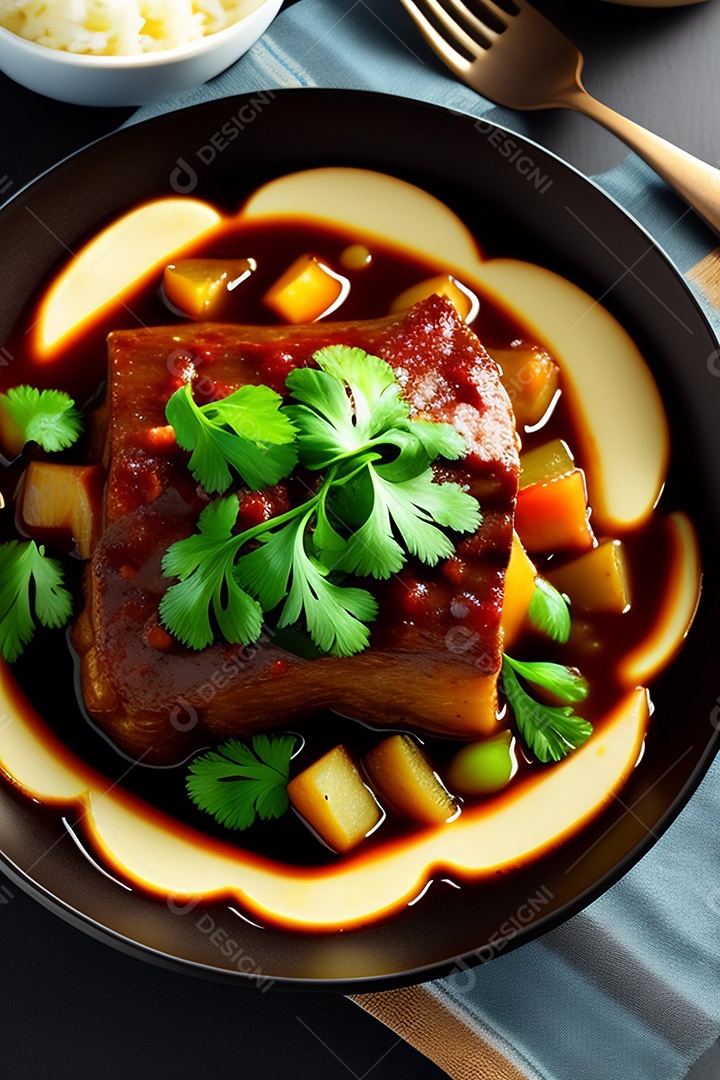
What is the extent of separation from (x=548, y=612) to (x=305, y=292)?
4.59 ft

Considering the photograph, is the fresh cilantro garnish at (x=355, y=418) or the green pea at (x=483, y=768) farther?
the green pea at (x=483, y=768)

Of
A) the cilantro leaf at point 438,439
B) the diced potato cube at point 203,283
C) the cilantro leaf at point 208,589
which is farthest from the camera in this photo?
the diced potato cube at point 203,283

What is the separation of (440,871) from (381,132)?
2.51 m

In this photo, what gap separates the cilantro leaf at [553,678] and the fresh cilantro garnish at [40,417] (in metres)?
1.63

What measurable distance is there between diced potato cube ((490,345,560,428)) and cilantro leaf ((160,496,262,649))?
1225mm

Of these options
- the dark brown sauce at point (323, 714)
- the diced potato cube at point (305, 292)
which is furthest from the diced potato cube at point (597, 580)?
the diced potato cube at point (305, 292)

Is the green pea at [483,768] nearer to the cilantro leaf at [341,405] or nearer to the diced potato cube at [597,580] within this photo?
the diced potato cube at [597,580]

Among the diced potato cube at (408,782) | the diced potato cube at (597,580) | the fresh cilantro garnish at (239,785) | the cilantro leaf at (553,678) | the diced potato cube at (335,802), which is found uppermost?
the diced potato cube at (597,580)

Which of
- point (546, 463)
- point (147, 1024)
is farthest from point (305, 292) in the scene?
point (147, 1024)

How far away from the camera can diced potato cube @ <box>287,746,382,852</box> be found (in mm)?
3404

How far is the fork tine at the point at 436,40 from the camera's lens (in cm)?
402

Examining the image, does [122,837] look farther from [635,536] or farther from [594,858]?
[635,536]

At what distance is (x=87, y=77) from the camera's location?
3680 millimetres

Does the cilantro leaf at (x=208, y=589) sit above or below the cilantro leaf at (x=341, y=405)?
below
